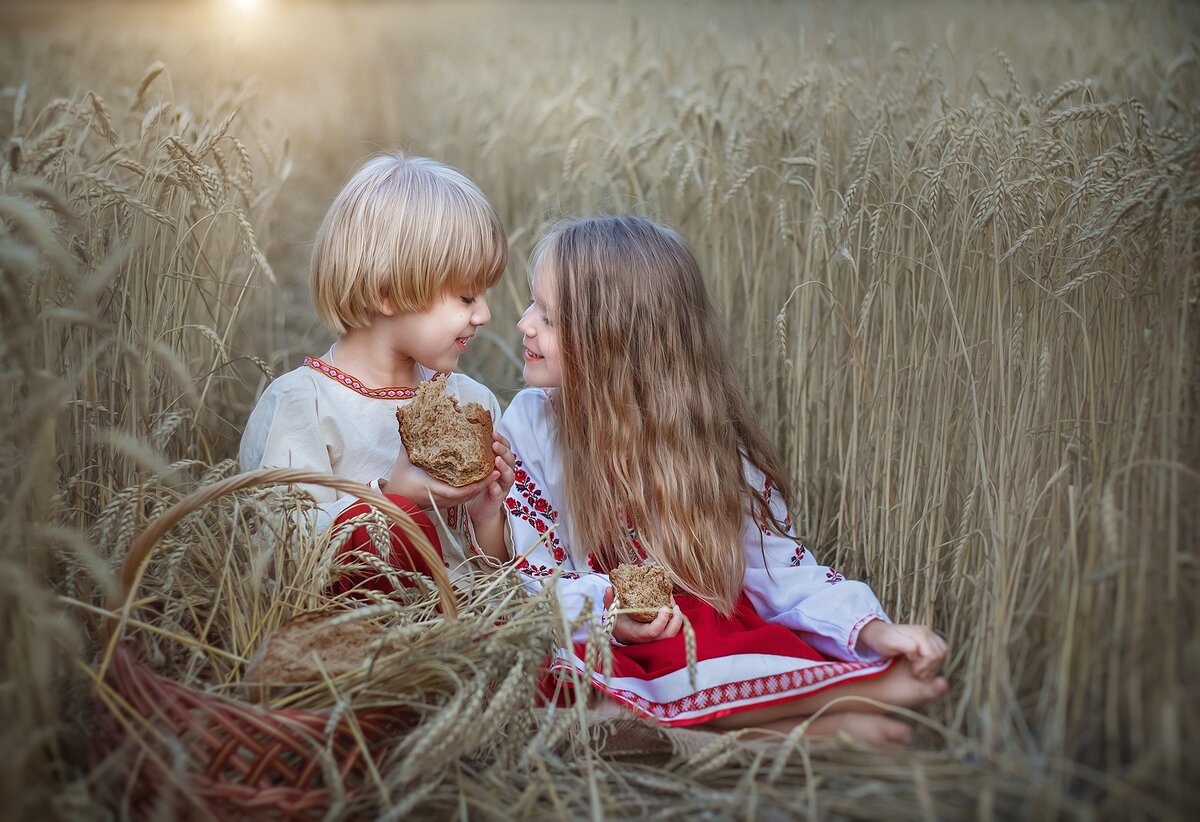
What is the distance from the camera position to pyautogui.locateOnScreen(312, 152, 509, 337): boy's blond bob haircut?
2121 millimetres

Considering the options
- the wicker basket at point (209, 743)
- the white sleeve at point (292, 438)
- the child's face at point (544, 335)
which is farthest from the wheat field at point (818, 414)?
the child's face at point (544, 335)

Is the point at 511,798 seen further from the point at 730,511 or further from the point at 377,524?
the point at 730,511

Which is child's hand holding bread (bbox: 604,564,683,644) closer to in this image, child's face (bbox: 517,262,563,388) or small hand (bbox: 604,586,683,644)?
small hand (bbox: 604,586,683,644)

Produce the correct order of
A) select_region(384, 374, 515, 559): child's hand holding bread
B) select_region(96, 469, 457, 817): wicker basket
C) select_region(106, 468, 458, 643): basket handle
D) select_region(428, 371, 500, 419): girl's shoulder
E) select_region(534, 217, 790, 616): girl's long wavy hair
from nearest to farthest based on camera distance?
select_region(96, 469, 457, 817): wicker basket, select_region(106, 468, 458, 643): basket handle, select_region(384, 374, 515, 559): child's hand holding bread, select_region(534, 217, 790, 616): girl's long wavy hair, select_region(428, 371, 500, 419): girl's shoulder

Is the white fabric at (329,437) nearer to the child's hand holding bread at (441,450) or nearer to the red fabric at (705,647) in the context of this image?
the child's hand holding bread at (441,450)

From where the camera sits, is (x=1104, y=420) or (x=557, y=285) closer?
(x=1104, y=420)

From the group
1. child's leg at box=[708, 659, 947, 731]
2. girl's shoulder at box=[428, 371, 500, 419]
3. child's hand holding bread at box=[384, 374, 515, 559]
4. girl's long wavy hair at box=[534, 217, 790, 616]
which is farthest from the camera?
girl's shoulder at box=[428, 371, 500, 419]

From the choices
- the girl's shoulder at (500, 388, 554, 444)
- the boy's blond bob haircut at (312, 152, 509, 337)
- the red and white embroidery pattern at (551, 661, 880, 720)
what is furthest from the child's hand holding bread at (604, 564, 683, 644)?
the boy's blond bob haircut at (312, 152, 509, 337)

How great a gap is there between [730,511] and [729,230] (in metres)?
1.04

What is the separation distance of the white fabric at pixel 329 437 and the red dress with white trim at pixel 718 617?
0.74 ft

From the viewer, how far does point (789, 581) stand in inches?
81.4

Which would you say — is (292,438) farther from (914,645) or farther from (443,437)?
(914,645)

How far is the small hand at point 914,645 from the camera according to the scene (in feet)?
5.58

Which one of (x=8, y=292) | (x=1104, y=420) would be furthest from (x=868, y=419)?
(x=8, y=292)
